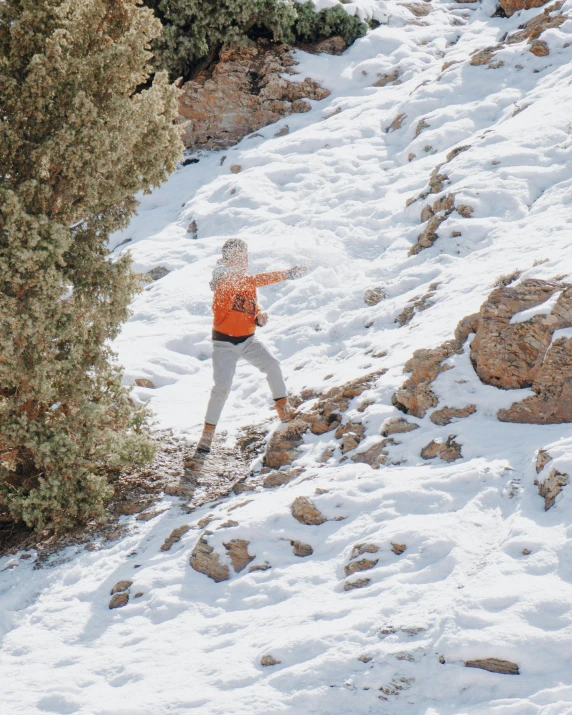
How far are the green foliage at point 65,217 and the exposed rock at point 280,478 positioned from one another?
4.05 feet

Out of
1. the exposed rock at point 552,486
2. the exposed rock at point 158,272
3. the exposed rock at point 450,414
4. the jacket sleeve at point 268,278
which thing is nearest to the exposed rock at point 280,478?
the exposed rock at point 450,414

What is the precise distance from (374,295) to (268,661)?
16.4 ft

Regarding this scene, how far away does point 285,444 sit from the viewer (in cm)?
550

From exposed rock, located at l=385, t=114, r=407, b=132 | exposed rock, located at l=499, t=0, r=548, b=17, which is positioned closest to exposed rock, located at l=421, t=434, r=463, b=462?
exposed rock, located at l=385, t=114, r=407, b=132

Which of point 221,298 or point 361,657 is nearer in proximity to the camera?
point 361,657

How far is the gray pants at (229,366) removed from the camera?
5742 millimetres

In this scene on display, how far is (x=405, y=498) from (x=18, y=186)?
11.0ft

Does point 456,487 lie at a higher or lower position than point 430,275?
lower

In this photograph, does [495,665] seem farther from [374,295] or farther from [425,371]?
[374,295]

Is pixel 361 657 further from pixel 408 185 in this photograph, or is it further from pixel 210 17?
pixel 210 17

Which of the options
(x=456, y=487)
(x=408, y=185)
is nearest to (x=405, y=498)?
(x=456, y=487)

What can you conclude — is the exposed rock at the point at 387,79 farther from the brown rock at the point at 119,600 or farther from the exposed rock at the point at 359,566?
the brown rock at the point at 119,600

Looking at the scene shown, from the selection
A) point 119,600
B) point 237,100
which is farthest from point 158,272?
point 119,600

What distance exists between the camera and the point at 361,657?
10.4ft
